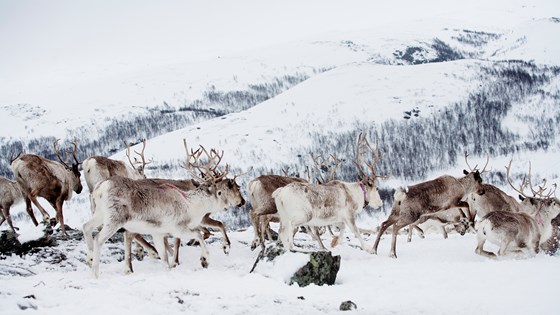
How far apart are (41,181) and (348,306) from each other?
8.82 m

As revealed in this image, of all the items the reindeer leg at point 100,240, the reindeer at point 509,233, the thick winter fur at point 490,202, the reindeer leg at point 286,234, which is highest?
the reindeer leg at point 100,240

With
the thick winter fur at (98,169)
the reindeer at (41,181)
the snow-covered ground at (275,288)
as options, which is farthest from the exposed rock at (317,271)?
the thick winter fur at (98,169)

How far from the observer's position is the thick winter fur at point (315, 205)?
451 inches

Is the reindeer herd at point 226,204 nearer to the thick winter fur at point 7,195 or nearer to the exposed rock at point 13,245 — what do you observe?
the thick winter fur at point 7,195

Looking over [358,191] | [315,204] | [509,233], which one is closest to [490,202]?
[509,233]

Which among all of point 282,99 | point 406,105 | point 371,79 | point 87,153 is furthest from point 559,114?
point 87,153

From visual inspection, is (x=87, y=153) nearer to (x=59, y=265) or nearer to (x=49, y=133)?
(x=49, y=133)

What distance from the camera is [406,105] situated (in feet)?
481

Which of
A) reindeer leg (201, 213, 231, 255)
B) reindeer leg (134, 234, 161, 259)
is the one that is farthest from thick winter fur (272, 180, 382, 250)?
reindeer leg (134, 234, 161, 259)

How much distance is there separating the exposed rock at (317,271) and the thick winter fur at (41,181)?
21.9 ft

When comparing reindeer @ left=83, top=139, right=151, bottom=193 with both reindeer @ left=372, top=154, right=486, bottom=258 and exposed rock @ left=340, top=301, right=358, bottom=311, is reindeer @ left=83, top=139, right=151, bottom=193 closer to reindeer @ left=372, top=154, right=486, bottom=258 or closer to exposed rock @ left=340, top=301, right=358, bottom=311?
reindeer @ left=372, top=154, right=486, bottom=258

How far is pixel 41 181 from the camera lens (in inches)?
513

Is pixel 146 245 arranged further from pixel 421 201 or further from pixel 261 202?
pixel 421 201

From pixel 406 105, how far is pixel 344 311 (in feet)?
473
